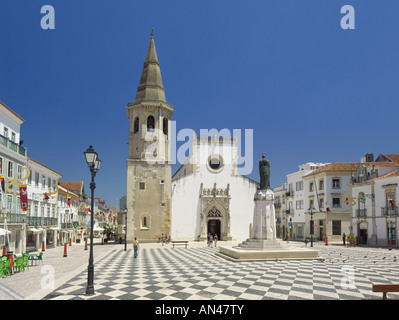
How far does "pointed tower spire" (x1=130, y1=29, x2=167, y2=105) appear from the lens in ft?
137

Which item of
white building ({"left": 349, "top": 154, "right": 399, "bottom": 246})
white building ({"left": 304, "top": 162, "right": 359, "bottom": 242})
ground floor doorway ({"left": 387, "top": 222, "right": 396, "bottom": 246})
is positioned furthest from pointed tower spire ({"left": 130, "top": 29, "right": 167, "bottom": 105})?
ground floor doorway ({"left": 387, "top": 222, "right": 396, "bottom": 246})

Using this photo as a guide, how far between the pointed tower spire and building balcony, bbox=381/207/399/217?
27473 mm

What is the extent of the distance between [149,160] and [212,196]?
9012mm

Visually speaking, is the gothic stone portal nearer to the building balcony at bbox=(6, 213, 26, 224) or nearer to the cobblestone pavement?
the building balcony at bbox=(6, 213, 26, 224)

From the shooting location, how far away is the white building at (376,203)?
107 feet

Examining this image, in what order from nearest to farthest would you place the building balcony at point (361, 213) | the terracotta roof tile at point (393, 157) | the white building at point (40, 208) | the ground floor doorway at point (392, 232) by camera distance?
the white building at point (40, 208) → the ground floor doorway at point (392, 232) → the building balcony at point (361, 213) → the terracotta roof tile at point (393, 157)

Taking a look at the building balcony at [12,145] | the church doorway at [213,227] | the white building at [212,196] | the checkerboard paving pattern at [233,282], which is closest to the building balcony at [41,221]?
the building balcony at [12,145]

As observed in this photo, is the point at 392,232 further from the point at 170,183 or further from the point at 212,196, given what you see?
the point at 170,183

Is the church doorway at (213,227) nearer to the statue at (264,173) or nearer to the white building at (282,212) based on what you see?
the white building at (282,212)

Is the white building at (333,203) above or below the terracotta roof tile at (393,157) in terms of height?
below

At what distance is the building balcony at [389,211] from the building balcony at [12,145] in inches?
1345
